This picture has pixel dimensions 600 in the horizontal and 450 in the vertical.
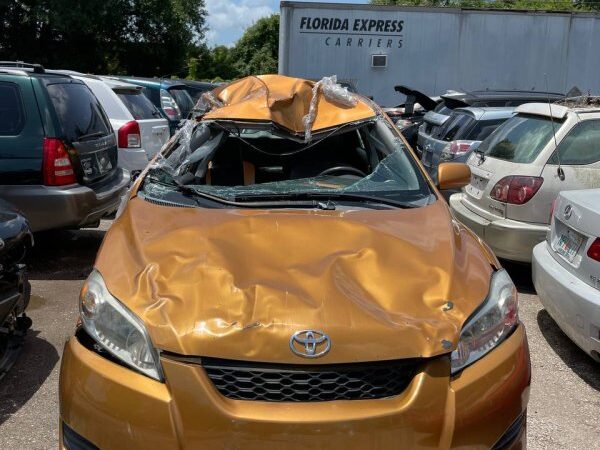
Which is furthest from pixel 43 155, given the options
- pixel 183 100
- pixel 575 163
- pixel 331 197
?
pixel 183 100

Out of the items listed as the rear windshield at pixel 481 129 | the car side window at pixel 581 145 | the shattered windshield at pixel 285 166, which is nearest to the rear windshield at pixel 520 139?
the car side window at pixel 581 145

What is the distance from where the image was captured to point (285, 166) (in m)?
4.10

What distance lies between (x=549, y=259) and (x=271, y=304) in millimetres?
3018

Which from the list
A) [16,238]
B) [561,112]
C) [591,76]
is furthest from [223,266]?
[591,76]

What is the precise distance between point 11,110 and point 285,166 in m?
3.11

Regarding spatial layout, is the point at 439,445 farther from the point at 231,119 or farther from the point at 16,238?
the point at 16,238

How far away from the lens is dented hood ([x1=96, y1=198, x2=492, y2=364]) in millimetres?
2139

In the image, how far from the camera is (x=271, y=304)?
2.25 meters

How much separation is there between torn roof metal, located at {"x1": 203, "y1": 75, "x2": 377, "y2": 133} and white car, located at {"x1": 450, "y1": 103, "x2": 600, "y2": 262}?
223 cm

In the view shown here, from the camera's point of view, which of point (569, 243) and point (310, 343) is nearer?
point (310, 343)

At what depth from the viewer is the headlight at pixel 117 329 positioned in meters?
2.18

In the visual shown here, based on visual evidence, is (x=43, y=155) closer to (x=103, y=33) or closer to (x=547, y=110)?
(x=547, y=110)

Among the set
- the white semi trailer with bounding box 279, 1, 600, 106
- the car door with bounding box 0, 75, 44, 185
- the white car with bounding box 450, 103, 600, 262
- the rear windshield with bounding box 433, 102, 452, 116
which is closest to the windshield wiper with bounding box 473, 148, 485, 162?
the white car with bounding box 450, 103, 600, 262

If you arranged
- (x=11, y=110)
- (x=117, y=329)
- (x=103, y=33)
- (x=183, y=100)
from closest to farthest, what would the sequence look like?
1. (x=117, y=329)
2. (x=11, y=110)
3. (x=183, y=100)
4. (x=103, y=33)
